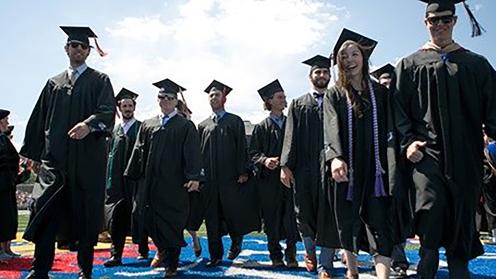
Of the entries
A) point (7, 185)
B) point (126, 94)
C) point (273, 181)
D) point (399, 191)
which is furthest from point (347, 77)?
point (7, 185)

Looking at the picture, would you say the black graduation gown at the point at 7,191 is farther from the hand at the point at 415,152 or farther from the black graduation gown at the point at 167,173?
the hand at the point at 415,152

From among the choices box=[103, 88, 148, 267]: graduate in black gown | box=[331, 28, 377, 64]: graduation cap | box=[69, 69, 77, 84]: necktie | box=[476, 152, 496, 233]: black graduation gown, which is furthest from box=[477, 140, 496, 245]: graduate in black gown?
box=[69, 69, 77, 84]: necktie

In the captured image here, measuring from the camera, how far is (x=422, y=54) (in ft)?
12.5

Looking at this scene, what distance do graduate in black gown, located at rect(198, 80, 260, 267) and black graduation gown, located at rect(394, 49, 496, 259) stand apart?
3.50 m

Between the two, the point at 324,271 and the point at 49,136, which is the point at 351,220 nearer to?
the point at 324,271

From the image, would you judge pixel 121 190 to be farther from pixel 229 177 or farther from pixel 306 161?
pixel 306 161

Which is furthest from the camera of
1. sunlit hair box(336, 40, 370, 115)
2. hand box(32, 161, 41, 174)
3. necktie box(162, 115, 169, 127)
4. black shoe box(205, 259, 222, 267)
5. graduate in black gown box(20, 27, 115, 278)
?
black shoe box(205, 259, 222, 267)

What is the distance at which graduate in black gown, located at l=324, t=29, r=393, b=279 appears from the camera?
3779 millimetres

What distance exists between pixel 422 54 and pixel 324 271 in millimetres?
2307

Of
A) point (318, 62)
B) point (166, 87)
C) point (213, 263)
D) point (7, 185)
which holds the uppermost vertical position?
point (318, 62)

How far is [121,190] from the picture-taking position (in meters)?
6.95

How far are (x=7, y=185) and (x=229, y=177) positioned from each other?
301 cm

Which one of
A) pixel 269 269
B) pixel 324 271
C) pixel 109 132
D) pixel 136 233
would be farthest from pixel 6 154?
pixel 324 271

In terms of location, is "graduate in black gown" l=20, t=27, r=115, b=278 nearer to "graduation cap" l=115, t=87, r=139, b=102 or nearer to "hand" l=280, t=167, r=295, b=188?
"hand" l=280, t=167, r=295, b=188
